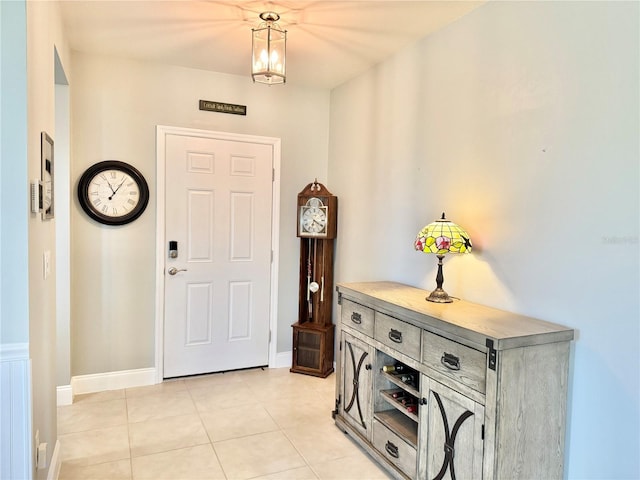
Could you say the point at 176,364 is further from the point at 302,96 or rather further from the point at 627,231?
the point at 627,231

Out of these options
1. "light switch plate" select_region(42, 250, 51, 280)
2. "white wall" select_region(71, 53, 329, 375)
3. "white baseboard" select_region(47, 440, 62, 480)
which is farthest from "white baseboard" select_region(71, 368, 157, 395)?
"light switch plate" select_region(42, 250, 51, 280)

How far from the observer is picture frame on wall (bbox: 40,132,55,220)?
197cm

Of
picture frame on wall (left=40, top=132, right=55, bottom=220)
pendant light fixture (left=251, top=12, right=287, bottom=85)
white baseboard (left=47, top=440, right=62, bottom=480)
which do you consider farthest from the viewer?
pendant light fixture (left=251, top=12, right=287, bottom=85)

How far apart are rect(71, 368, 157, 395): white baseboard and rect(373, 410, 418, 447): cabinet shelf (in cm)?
203

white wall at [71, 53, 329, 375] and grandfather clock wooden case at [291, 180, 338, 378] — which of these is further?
grandfather clock wooden case at [291, 180, 338, 378]

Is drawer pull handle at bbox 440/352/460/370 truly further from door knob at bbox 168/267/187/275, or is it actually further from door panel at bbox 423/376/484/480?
door knob at bbox 168/267/187/275

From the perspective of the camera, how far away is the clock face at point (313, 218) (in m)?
3.91

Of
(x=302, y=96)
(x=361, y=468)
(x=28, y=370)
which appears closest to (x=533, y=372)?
(x=361, y=468)

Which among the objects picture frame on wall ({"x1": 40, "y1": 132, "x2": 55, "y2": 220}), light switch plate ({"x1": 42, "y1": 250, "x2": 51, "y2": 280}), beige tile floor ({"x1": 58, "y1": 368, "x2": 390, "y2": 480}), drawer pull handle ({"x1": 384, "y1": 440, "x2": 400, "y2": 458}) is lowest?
beige tile floor ({"x1": 58, "y1": 368, "x2": 390, "y2": 480})

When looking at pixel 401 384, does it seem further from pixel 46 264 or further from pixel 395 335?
pixel 46 264

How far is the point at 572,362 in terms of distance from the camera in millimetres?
1936

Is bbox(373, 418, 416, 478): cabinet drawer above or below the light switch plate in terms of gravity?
below

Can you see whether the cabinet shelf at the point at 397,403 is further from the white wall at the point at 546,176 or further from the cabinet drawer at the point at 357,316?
the white wall at the point at 546,176

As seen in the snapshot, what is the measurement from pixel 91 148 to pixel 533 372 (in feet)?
10.7
